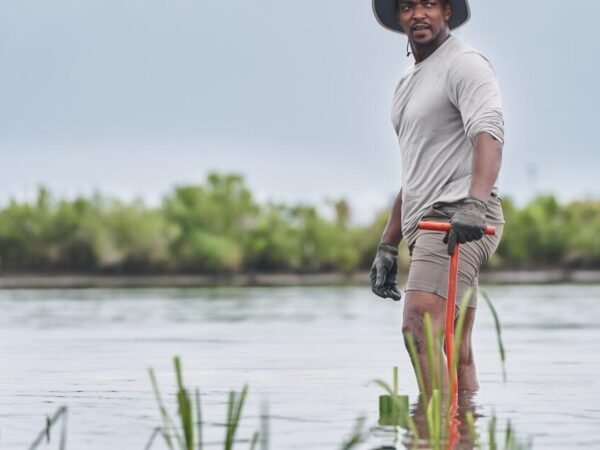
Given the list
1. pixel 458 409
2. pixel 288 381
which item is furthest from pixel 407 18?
pixel 288 381

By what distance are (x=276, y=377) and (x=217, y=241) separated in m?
126

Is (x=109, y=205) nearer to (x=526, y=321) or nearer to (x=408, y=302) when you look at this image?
(x=526, y=321)

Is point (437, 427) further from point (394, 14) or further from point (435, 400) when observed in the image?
point (394, 14)

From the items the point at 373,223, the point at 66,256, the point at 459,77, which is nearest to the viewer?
the point at 459,77

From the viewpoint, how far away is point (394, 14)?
741 centimetres

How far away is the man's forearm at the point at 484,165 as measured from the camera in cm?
668

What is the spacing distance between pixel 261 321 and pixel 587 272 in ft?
370

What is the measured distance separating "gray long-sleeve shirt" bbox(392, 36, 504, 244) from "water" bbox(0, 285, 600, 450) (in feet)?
3.46

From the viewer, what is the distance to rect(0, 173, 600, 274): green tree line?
131125 mm

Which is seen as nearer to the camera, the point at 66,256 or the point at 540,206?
the point at 66,256

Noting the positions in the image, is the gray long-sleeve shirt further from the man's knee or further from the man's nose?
the man's knee

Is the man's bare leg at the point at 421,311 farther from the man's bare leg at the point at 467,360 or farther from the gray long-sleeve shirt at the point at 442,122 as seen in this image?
the gray long-sleeve shirt at the point at 442,122

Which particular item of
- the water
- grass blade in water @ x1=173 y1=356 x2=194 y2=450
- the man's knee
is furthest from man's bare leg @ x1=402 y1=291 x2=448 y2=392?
grass blade in water @ x1=173 y1=356 x2=194 y2=450

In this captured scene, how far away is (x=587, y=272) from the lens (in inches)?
5246
